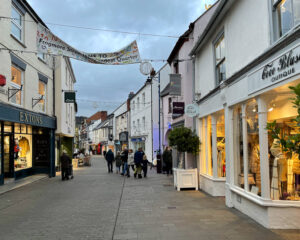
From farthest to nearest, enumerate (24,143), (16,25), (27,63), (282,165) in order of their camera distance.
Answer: (24,143) < (27,63) < (16,25) < (282,165)

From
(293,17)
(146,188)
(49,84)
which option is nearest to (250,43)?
(293,17)

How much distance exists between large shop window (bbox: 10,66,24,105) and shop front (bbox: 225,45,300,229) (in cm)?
904

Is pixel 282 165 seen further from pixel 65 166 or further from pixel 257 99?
pixel 65 166

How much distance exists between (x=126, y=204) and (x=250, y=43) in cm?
564

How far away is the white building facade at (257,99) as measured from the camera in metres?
5.40

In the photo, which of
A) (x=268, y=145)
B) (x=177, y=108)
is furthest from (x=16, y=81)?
(x=268, y=145)

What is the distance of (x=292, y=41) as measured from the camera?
4.84m

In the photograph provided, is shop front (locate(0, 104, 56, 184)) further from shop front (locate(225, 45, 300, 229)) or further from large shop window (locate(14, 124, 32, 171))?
shop front (locate(225, 45, 300, 229))

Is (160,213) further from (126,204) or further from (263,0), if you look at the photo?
(263,0)

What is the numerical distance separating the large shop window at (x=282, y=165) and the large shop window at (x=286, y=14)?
1.43 metres

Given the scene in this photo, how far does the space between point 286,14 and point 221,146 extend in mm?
5549

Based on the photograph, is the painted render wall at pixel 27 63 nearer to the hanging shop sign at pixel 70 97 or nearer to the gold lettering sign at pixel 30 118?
the gold lettering sign at pixel 30 118

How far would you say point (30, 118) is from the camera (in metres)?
13.3

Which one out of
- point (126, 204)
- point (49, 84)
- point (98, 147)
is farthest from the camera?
point (98, 147)
